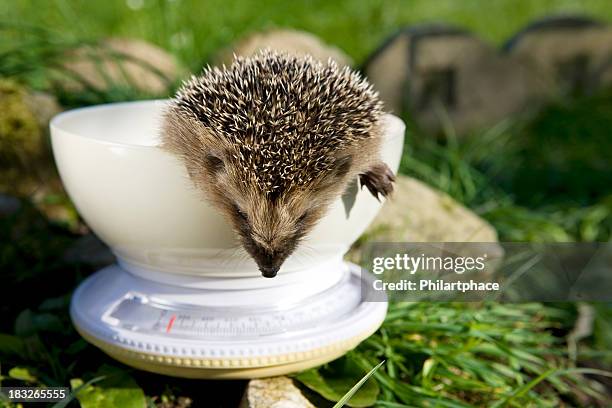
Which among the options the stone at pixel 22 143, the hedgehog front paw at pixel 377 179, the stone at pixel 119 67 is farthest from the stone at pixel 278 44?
the hedgehog front paw at pixel 377 179

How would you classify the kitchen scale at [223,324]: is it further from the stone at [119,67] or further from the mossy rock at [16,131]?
the stone at [119,67]

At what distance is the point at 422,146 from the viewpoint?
485cm

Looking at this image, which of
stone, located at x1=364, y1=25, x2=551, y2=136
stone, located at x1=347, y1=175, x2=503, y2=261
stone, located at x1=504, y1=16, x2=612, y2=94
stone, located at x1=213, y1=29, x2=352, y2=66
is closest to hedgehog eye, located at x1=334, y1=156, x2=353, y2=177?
stone, located at x1=347, y1=175, x2=503, y2=261

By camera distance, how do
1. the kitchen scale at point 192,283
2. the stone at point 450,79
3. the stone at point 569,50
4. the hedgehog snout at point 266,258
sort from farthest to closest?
the stone at point 569,50
the stone at point 450,79
the kitchen scale at point 192,283
the hedgehog snout at point 266,258

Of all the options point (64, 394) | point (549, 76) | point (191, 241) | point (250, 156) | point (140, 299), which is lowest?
point (549, 76)

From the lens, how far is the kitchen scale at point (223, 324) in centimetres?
220

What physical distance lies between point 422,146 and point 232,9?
6.79 ft

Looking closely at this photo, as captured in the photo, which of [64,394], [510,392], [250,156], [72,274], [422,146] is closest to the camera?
[250,156]

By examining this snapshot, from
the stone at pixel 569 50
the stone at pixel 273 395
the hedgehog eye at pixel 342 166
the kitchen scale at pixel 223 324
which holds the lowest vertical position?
the stone at pixel 569 50

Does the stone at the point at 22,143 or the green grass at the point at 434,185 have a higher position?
the stone at the point at 22,143

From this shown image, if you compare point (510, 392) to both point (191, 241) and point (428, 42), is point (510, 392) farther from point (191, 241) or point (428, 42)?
point (428, 42)

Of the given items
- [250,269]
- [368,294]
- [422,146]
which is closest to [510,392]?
[368,294]

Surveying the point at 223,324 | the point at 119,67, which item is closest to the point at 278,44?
the point at 119,67

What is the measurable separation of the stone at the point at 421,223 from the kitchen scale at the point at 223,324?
3.28 ft
